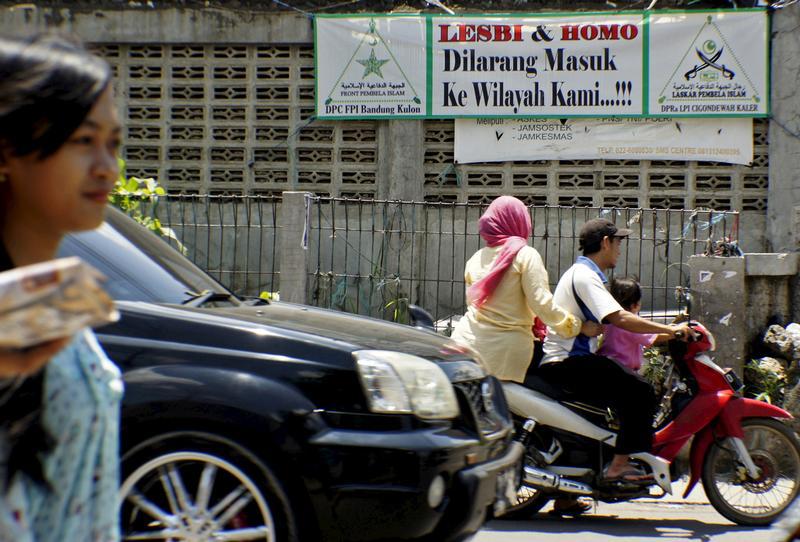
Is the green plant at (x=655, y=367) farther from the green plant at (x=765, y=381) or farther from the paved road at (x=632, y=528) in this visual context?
the paved road at (x=632, y=528)

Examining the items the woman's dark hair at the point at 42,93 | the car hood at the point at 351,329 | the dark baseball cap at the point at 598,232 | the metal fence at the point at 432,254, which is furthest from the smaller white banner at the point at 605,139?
the woman's dark hair at the point at 42,93

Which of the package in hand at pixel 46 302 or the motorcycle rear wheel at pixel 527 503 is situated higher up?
the package in hand at pixel 46 302

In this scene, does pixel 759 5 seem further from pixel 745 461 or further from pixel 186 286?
pixel 186 286

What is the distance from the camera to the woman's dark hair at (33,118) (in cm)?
134

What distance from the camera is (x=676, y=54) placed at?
8.70 metres

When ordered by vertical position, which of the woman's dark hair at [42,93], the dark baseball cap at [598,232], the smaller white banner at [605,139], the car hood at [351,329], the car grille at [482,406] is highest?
the smaller white banner at [605,139]

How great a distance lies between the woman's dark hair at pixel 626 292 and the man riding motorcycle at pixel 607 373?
1.00 ft

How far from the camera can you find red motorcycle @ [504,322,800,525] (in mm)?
5129

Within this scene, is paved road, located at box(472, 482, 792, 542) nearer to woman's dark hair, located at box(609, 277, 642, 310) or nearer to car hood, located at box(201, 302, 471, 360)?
woman's dark hair, located at box(609, 277, 642, 310)

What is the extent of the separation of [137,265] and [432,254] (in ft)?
17.3

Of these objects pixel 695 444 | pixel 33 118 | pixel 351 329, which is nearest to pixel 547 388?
pixel 695 444

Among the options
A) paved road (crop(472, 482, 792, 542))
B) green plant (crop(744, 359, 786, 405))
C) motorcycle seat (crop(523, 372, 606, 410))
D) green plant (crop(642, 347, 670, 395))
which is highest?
motorcycle seat (crop(523, 372, 606, 410))

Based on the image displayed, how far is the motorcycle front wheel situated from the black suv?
7.26ft

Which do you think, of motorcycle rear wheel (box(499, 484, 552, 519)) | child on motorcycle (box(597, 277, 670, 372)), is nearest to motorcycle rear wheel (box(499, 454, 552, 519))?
motorcycle rear wheel (box(499, 484, 552, 519))
